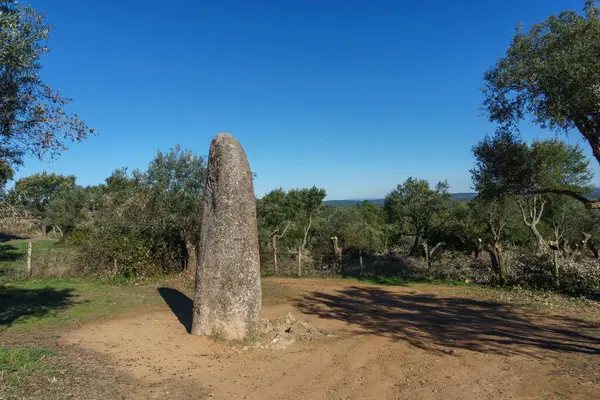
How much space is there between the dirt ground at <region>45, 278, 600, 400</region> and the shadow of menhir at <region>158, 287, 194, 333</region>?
8 centimetres

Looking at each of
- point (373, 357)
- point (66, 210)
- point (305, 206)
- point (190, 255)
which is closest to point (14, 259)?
point (190, 255)

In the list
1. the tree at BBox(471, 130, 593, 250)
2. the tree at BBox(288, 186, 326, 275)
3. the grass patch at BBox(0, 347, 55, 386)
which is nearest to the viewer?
the grass patch at BBox(0, 347, 55, 386)

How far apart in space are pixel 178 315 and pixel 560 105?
1228cm

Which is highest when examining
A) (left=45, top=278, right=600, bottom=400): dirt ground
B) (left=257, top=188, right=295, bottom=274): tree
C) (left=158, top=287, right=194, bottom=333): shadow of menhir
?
(left=257, top=188, right=295, bottom=274): tree

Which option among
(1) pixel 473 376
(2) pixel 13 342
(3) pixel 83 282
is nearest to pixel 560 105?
(1) pixel 473 376

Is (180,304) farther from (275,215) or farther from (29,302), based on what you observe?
(275,215)

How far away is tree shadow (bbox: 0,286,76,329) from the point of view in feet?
32.3

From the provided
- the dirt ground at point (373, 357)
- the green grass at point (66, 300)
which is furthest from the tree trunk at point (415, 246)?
the green grass at point (66, 300)

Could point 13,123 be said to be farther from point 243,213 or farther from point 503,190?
point 503,190

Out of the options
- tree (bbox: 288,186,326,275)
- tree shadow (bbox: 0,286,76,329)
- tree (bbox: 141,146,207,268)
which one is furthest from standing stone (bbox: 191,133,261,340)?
tree (bbox: 288,186,326,275)

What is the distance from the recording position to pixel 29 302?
36.9 feet

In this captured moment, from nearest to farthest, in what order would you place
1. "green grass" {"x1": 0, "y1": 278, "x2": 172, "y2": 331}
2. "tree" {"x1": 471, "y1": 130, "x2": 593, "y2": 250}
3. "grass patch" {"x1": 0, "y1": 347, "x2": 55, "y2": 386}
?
"grass patch" {"x1": 0, "y1": 347, "x2": 55, "y2": 386}
"green grass" {"x1": 0, "y1": 278, "x2": 172, "y2": 331}
"tree" {"x1": 471, "y1": 130, "x2": 593, "y2": 250}

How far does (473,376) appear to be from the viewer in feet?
20.2

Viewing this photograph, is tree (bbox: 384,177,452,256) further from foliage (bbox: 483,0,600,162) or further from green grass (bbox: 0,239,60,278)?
green grass (bbox: 0,239,60,278)
